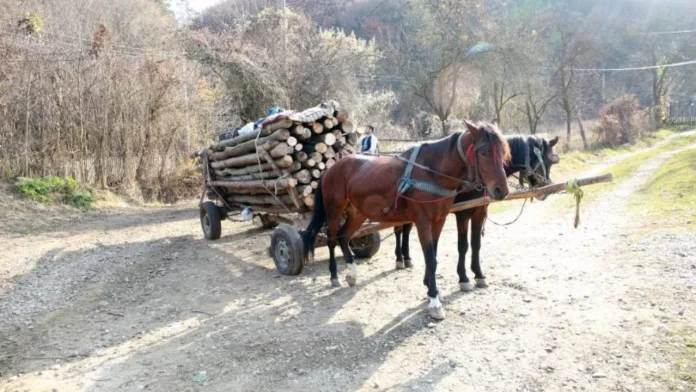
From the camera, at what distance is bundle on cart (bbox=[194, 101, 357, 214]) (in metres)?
6.44

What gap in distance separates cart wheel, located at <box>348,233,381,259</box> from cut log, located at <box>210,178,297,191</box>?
1466mm

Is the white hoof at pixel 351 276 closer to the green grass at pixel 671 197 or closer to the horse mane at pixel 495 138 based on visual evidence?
the horse mane at pixel 495 138

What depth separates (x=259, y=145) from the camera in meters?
6.74

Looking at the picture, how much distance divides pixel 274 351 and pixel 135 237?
641 cm

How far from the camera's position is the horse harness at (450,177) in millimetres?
4555

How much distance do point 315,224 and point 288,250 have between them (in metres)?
0.61

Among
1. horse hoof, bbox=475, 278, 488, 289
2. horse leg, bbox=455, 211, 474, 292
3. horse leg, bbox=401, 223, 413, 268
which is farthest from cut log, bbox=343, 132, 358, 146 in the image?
horse hoof, bbox=475, 278, 488, 289

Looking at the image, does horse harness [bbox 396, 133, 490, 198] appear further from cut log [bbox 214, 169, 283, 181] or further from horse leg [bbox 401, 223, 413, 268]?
cut log [bbox 214, 169, 283, 181]

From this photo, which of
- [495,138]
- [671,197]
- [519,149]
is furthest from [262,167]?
[671,197]

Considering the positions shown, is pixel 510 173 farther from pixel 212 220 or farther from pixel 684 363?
pixel 212 220

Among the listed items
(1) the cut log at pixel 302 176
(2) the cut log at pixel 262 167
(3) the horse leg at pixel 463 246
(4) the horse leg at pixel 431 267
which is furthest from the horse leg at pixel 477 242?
(2) the cut log at pixel 262 167

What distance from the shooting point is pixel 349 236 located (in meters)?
6.12

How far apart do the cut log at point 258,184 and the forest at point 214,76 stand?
266 inches

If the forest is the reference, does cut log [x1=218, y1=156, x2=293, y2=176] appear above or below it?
below
